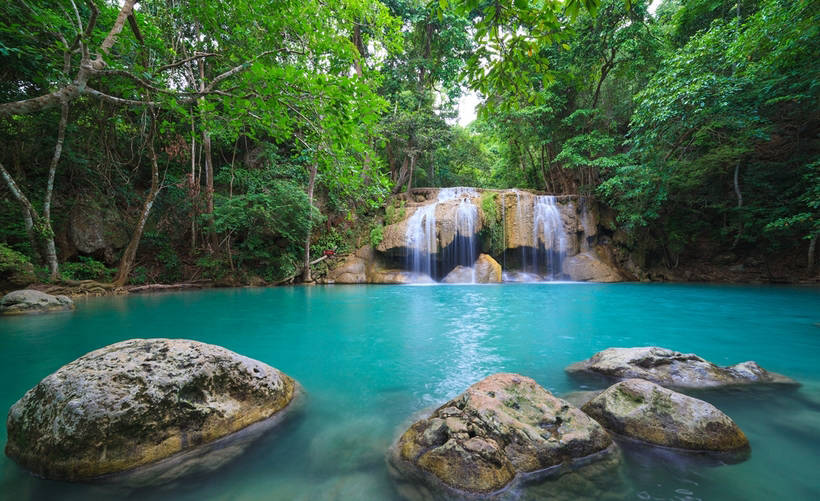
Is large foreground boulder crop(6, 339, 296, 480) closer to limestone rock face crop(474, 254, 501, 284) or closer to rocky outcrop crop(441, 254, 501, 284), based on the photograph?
rocky outcrop crop(441, 254, 501, 284)

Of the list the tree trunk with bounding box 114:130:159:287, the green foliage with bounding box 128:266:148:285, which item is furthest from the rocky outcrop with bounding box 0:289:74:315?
the green foliage with bounding box 128:266:148:285

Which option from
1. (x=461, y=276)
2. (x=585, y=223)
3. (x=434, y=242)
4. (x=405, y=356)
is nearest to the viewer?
(x=405, y=356)

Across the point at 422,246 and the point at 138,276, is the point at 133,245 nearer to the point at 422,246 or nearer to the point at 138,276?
the point at 138,276

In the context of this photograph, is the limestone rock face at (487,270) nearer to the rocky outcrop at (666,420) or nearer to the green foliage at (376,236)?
the green foliage at (376,236)

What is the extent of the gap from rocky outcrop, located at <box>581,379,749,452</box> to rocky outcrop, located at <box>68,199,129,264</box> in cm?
1427

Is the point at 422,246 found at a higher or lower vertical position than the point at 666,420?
higher

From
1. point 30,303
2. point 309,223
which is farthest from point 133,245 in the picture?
point 309,223

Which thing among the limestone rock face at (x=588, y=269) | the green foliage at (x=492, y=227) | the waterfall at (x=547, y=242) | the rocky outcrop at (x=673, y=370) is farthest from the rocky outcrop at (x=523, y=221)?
the rocky outcrop at (x=673, y=370)

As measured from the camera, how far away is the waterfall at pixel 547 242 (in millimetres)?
15047

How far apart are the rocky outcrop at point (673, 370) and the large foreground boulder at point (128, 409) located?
11.0 ft

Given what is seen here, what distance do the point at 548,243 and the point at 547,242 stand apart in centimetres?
7

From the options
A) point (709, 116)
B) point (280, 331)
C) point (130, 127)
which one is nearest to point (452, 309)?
point (280, 331)

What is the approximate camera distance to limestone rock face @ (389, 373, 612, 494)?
5.59ft

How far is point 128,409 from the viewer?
190 centimetres
